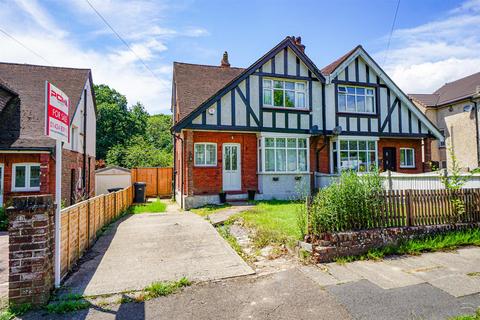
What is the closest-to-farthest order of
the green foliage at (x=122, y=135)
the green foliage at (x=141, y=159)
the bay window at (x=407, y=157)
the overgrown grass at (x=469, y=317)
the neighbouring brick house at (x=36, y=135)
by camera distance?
the overgrown grass at (x=469, y=317) < the neighbouring brick house at (x=36, y=135) < the bay window at (x=407, y=157) < the green foliage at (x=141, y=159) < the green foliage at (x=122, y=135)

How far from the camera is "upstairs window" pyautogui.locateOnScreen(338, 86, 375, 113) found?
15.2m

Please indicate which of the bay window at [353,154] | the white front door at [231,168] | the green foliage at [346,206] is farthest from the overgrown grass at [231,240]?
the bay window at [353,154]

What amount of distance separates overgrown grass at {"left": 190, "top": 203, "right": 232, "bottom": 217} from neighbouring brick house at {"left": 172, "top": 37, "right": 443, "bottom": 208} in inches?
22.7

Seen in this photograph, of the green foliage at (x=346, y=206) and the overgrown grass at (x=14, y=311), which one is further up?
the green foliage at (x=346, y=206)

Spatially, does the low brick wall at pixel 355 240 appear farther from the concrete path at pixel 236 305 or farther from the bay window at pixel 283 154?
the bay window at pixel 283 154

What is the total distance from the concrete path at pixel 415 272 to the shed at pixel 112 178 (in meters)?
16.6

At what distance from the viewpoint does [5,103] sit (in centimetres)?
1148

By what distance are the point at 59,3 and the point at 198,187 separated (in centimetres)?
841

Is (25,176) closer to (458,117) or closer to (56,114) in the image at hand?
(56,114)

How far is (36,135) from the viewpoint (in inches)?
420

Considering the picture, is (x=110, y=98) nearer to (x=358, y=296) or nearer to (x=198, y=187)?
(x=198, y=187)

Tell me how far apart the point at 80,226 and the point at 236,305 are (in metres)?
3.93

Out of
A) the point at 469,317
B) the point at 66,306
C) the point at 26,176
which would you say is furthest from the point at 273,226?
the point at 26,176

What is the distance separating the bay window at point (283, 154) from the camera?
13.6 meters
